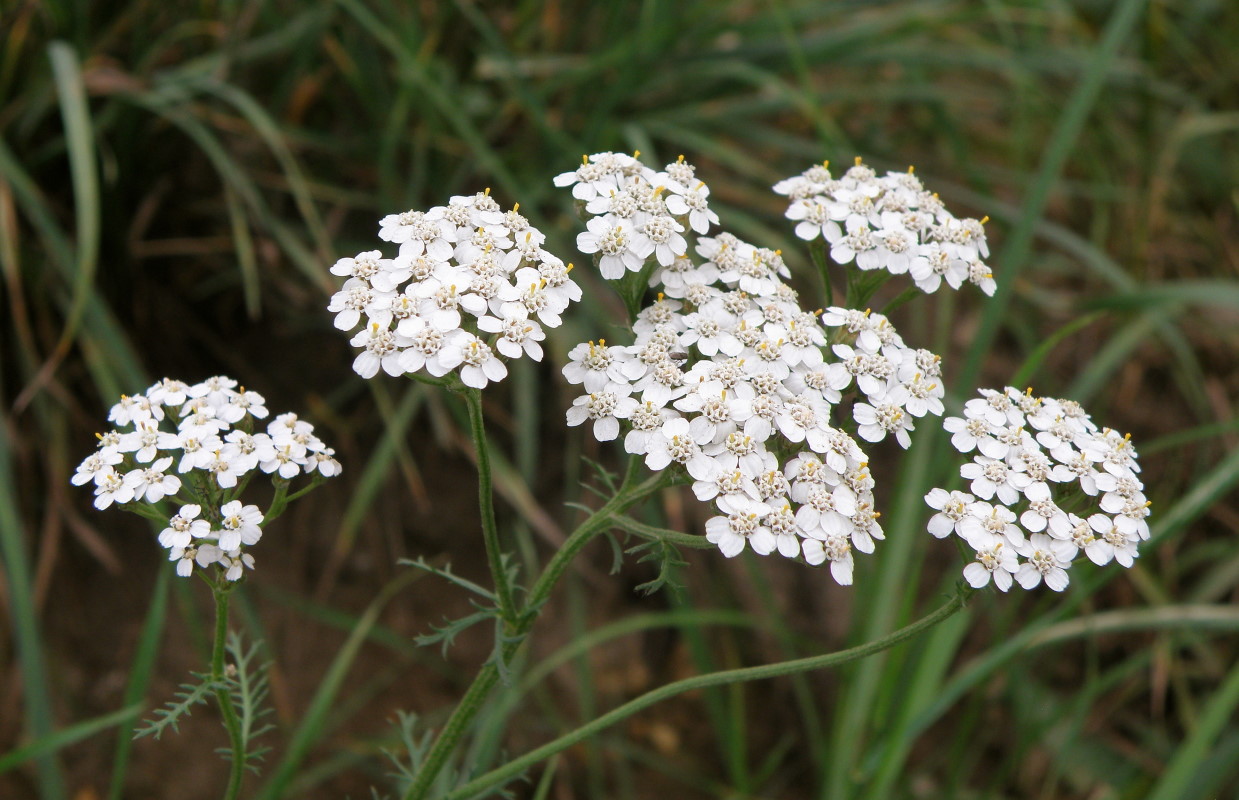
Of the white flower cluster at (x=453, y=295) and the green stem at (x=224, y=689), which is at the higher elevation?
the white flower cluster at (x=453, y=295)

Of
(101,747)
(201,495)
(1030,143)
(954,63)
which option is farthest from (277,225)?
(1030,143)

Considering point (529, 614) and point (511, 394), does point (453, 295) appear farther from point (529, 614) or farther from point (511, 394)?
point (511, 394)

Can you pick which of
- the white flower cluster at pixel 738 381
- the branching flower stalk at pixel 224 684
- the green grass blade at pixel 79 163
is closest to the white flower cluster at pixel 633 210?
the white flower cluster at pixel 738 381

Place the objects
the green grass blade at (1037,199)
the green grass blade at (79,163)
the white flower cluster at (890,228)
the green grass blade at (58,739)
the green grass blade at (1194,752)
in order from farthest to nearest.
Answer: the green grass blade at (1037,199)
the green grass blade at (79,163)
the green grass blade at (1194,752)
the green grass blade at (58,739)
the white flower cluster at (890,228)

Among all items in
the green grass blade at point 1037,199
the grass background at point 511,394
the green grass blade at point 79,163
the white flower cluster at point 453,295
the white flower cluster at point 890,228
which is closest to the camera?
the white flower cluster at point 453,295

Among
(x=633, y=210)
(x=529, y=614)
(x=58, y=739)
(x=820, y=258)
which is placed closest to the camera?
(x=529, y=614)

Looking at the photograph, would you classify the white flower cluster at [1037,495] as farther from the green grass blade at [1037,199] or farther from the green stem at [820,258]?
the green grass blade at [1037,199]

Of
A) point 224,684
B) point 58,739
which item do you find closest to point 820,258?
point 224,684
